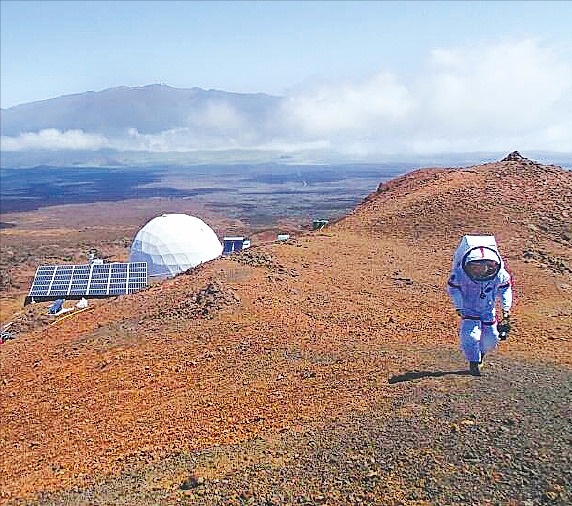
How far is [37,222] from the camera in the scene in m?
118

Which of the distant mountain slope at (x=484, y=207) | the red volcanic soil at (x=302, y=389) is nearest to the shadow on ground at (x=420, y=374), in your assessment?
the red volcanic soil at (x=302, y=389)

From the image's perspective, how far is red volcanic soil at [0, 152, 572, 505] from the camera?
833 cm

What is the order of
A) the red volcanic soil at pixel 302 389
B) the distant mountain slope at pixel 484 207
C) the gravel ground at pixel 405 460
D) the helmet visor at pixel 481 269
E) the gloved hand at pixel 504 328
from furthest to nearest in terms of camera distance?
the distant mountain slope at pixel 484 207
the gloved hand at pixel 504 328
the helmet visor at pixel 481 269
the red volcanic soil at pixel 302 389
the gravel ground at pixel 405 460

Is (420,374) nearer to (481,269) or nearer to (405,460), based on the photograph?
(481,269)

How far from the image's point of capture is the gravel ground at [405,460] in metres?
7.75

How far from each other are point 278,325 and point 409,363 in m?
4.43

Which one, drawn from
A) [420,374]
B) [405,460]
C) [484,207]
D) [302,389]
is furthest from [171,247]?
[405,460]

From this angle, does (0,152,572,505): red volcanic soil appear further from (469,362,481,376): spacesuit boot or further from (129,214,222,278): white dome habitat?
(129,214,222,278): white dome habitat

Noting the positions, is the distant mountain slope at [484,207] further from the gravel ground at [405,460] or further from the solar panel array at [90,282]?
the gravel ground at [405,460]

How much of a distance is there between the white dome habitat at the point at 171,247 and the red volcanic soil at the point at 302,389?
14.9 m

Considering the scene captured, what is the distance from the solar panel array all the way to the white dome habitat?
2.88 meters

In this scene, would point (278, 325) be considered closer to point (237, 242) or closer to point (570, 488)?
point (570, 488)

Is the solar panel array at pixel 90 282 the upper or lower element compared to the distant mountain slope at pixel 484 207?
lower

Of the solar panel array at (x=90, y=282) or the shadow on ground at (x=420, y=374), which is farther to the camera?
the solar panel array at (x=90, y=282)
